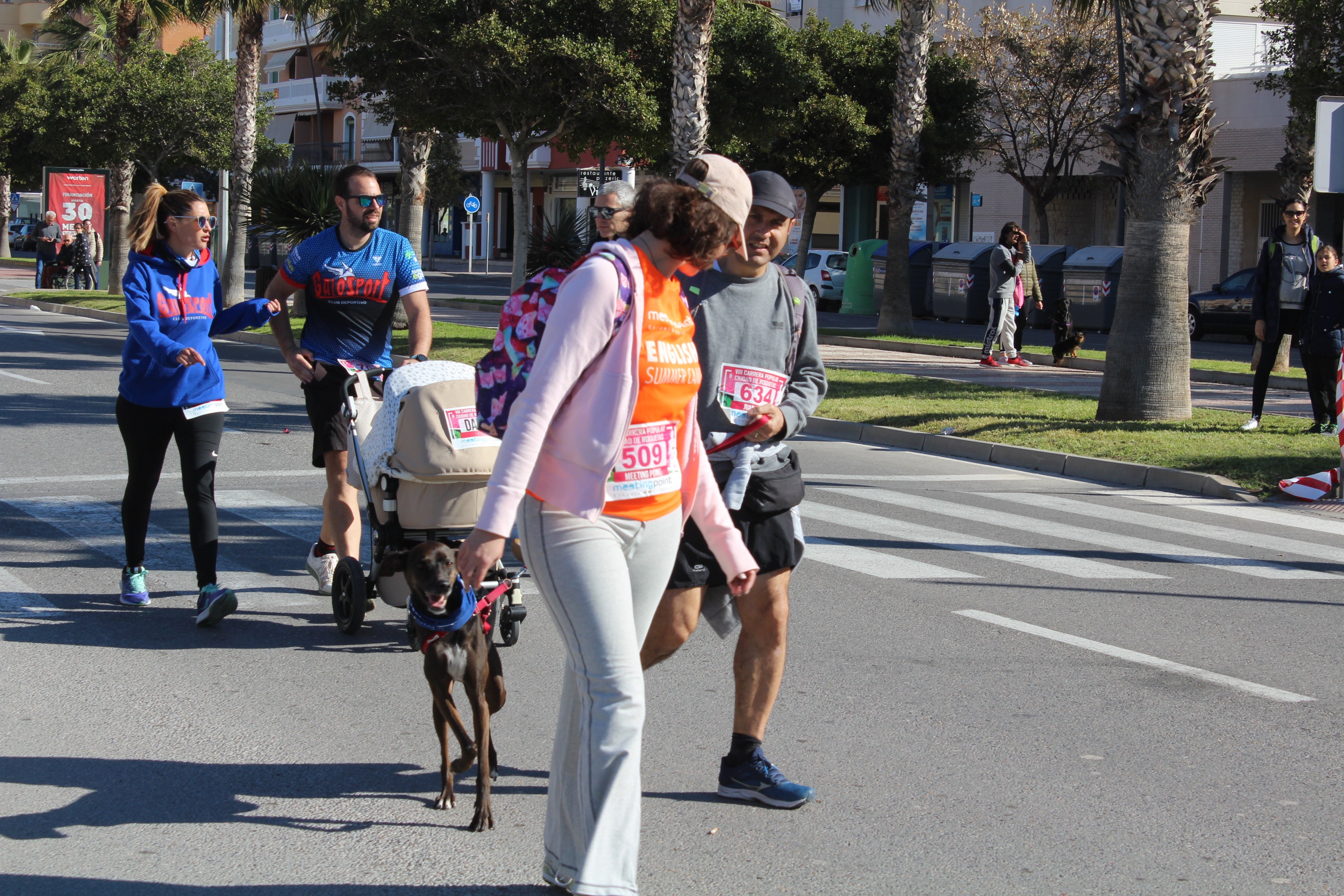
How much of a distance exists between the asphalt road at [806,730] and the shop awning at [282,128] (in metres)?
68.0

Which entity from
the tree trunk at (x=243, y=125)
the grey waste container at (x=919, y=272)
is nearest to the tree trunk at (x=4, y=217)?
the tree trunk at (x=243, y=125)

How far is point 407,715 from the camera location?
5082mm

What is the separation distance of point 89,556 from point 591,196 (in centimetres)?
1769

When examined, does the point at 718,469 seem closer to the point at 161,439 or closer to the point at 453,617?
the point at 453,617

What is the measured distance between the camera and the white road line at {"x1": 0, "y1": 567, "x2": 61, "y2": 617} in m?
6.45

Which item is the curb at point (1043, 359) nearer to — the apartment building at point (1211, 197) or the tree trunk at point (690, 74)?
the tree trunk at point (690, 74)

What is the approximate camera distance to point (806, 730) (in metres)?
5.02

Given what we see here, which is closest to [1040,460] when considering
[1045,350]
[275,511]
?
[275,511]

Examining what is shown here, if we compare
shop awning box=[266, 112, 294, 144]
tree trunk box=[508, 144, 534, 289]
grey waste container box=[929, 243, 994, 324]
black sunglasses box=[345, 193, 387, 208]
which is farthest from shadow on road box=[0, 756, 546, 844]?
shop awning box=[266, 112, 294, 144]

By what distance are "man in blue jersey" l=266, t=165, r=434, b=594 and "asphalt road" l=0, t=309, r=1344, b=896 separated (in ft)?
2.53

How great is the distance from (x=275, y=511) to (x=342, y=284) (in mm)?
3073

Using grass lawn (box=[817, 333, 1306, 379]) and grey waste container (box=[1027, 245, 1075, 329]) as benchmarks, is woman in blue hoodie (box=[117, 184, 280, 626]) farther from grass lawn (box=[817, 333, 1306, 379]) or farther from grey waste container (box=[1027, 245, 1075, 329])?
grey waste container (box=[1027, 245, 1075, 329])

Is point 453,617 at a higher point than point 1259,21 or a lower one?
lower

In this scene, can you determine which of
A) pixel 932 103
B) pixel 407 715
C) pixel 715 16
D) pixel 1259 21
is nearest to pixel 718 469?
pixel 407 715
